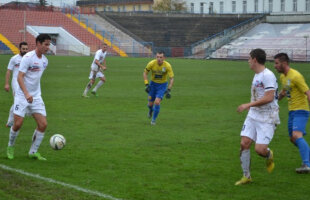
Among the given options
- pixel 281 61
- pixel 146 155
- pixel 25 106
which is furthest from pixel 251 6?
pixel 25 106

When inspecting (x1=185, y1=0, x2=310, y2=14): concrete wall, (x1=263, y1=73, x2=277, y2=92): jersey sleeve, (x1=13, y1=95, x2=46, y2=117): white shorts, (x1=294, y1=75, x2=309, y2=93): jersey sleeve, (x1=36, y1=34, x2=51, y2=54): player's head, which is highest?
(x1=185, y1=0, x2=310, y2=14): concrete wall

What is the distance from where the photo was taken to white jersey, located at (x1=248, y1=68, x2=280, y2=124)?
8961 mm

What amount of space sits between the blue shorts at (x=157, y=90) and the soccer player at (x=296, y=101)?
22.1 feet

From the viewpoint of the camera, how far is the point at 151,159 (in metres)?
10.9

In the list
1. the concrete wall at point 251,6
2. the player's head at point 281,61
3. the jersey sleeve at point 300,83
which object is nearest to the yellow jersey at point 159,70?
the player's head at point 281,61

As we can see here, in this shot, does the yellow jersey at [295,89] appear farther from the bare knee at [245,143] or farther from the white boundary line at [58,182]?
the white boundary line at [58,182]

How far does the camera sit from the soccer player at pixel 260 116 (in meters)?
8.96

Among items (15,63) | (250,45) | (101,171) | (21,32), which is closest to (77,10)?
(21,32)

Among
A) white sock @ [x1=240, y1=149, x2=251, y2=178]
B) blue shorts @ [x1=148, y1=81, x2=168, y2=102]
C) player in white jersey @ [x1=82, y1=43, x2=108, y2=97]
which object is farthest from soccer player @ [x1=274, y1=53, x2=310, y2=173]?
player in white jersey @ [x1=82, y1=43, x2=108, y2=97]

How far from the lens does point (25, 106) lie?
10.3 metres

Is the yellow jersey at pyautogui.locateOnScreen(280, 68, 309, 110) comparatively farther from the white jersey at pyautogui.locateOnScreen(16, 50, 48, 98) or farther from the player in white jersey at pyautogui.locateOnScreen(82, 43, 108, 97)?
the player in white jersey at pyautogui.locateOnScreen(82, 43, 108, 97)

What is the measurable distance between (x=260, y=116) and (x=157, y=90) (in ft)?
25.9

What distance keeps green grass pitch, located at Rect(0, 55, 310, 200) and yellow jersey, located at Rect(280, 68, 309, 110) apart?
1.22m

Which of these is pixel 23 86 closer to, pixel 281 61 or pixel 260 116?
pixel 260 116
